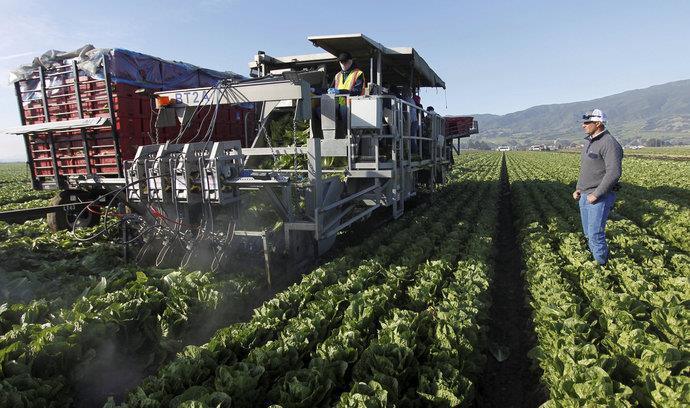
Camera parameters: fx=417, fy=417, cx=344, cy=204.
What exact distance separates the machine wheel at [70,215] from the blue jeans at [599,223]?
8550 mm

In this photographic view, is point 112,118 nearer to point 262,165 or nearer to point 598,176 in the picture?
point 262,165

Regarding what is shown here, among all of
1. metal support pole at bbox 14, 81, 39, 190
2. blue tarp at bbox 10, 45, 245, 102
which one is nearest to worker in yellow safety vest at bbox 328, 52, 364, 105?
blue tarp at bbox 10, 45, 245, 102

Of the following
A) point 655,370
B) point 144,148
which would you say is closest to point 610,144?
point 655,370

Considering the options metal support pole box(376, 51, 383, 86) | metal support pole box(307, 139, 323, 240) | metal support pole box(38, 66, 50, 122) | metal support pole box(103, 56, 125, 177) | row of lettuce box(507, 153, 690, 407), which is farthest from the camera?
metal support pole box(376, 51, 383, 86)

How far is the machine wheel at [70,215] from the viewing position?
8041 millimetres

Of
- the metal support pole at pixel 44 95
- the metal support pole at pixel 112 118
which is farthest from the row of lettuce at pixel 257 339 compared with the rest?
the metal support pole at pixel 44 95

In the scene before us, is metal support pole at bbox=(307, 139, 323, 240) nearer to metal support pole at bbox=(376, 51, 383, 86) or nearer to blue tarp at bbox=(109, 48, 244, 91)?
metal support pole at bbox=(376, 51, 383, 86)

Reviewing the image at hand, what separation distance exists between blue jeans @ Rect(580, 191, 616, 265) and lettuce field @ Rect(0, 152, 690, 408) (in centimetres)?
16

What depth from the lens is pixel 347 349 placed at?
11.6ft

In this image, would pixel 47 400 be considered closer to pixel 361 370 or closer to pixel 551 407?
pixel 361 370

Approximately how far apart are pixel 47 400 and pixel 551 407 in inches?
142

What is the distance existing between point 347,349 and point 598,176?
4.45 meters

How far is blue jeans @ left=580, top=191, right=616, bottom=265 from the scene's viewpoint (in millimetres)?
5746

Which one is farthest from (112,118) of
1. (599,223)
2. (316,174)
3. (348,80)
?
(599,223)
